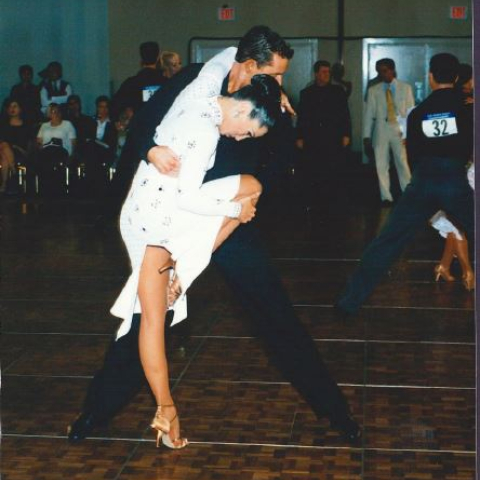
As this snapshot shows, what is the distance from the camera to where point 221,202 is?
3.95 m

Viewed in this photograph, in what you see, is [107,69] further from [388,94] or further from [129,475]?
[129,475]

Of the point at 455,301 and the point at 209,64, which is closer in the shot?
the point at 209,64

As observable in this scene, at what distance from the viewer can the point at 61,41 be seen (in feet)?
58.1

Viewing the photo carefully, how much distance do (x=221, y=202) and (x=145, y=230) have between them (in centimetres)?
32

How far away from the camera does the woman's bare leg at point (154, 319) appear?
13.5ft

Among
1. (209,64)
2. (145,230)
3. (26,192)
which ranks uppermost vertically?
(209,64)

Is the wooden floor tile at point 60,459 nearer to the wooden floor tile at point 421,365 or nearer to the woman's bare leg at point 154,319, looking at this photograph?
the woman's bare leg at point 154,319

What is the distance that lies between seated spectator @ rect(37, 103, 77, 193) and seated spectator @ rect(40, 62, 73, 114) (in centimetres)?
123

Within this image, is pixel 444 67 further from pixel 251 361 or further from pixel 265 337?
pixel 265 337

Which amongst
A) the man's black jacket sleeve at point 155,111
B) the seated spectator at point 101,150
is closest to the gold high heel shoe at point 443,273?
the man's black jacket sleeve at point 155,111

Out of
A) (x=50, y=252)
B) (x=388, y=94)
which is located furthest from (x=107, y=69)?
(x=50, y=252)

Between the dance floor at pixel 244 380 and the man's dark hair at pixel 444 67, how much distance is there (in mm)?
1470

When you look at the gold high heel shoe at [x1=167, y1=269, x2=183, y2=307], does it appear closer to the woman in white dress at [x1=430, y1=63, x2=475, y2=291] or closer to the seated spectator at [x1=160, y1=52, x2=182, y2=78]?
the woman in white dress at [x1=430, y1=63, x2=475, y2=291]

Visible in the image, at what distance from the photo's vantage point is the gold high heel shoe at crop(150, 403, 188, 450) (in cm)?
429
